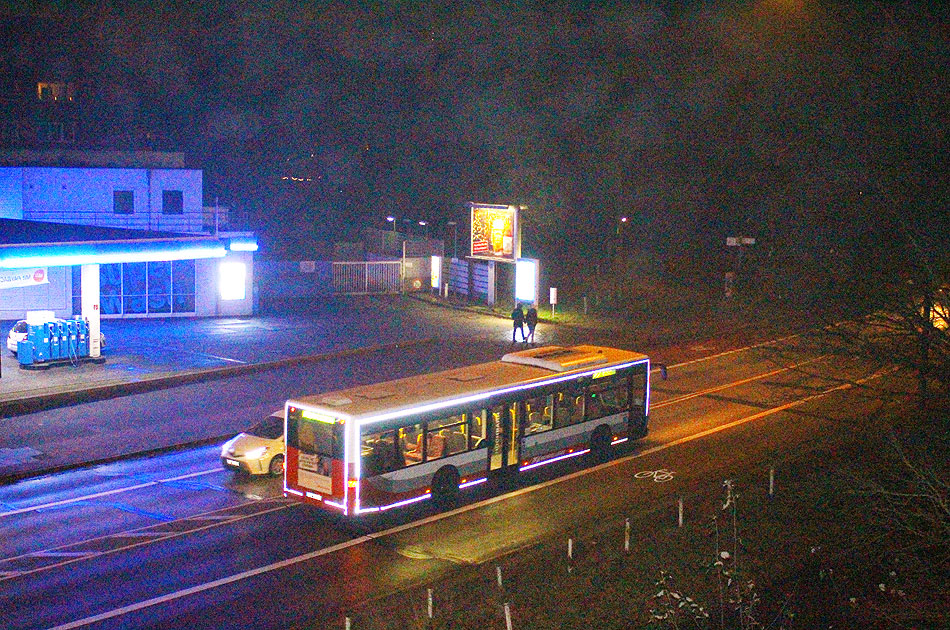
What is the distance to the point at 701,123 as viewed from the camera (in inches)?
2164

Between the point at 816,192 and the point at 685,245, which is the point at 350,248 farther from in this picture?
the point at 816,192

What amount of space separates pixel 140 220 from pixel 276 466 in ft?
80.3

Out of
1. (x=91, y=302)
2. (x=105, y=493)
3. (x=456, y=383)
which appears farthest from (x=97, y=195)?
(x=456, y=383)

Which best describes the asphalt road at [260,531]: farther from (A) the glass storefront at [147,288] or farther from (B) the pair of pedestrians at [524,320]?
(A) the glass storefront at [147,288]

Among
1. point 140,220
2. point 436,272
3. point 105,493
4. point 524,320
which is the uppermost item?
point 140,220

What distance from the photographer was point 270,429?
19750 millimetres

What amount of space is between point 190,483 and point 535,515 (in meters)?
6.83

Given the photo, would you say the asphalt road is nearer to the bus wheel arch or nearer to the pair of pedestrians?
the bus wheel arch

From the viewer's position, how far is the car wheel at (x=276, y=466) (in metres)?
19.5

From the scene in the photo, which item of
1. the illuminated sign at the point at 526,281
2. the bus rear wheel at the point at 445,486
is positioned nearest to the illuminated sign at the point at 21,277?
the bus rear wheel at the point at 445,486

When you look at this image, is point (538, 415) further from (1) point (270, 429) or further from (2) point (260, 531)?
(2) point (260, 531)

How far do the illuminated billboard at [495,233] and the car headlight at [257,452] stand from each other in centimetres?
2279

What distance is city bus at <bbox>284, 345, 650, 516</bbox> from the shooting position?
16156mm

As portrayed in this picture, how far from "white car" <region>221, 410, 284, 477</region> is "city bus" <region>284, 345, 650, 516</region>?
2.21 meters
